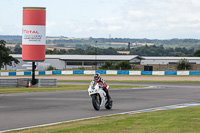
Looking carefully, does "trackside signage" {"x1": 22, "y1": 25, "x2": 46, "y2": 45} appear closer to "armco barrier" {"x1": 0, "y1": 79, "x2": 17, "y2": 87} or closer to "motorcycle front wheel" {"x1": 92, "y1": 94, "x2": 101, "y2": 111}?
"armco barrier" {"x1": 0, "y1": 79, "x2": 17, "y2": 87}

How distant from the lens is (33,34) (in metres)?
40.6

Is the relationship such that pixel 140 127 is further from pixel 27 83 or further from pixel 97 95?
pixel 27 83

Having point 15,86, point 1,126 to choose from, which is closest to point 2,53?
point 15,86

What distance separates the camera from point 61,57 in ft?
393

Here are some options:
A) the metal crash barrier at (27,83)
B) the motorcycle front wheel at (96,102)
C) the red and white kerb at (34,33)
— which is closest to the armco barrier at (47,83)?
the metal crash barrier at (27,83)

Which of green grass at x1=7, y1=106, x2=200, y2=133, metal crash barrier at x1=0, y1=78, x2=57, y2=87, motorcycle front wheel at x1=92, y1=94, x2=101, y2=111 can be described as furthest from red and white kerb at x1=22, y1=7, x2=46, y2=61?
green grass at x1=7, y1=106, x2=200, y2=133

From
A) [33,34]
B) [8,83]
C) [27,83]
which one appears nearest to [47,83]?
[27,83]

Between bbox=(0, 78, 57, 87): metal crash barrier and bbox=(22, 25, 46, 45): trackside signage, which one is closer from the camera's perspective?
bbox=(22, 25, 46, 45): trackside signage

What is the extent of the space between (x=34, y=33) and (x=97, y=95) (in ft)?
78.5

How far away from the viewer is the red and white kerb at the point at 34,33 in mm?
39969

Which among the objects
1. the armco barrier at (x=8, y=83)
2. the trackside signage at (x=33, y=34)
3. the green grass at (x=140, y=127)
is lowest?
the armco barrier at (x=8, y=83)

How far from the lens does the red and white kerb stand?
3997 cm

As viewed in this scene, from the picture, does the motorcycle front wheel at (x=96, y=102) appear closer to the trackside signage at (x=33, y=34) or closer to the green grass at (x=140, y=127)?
the green grass at (x=140, y=127)

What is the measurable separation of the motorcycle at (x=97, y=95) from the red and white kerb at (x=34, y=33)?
2336 cm
